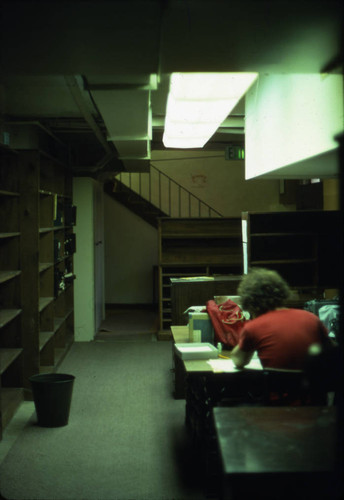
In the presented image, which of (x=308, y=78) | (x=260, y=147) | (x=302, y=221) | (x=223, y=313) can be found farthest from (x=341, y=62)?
(x=302, y=221)

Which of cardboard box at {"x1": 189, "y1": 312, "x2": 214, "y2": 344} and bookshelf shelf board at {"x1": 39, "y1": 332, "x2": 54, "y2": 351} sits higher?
cardboard box at {"x1": 189, "y1": 312, "x2": 214, "y2": 344}

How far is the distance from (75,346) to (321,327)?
511 centimetres

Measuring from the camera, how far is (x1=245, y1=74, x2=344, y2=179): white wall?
2.73 meters

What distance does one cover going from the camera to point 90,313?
7.76 meters

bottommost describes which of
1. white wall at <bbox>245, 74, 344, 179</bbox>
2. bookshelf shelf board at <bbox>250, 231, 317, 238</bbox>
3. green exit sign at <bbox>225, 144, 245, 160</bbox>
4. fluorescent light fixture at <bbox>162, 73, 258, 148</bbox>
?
bookshelf shelf board at <bbox>250, 231, 317, 238</bbox>

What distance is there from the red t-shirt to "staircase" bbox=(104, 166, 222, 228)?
7357 millimetres

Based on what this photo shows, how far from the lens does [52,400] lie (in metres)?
4.50

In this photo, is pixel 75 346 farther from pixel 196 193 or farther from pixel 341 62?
pixel 341 62

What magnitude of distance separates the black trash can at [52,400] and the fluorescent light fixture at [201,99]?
240cm

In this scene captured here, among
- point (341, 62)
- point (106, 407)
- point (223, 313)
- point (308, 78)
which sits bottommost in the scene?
point (106, 407)

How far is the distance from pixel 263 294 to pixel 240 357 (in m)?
0.43

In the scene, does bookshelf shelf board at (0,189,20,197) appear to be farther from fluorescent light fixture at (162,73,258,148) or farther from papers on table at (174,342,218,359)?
papers on table at (174,342,218,359)

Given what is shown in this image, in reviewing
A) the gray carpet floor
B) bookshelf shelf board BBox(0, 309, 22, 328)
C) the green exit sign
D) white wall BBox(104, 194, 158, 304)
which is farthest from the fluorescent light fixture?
white wall BBox(104, 194, 158, 304)

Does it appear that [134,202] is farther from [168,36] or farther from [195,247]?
[168,36]
